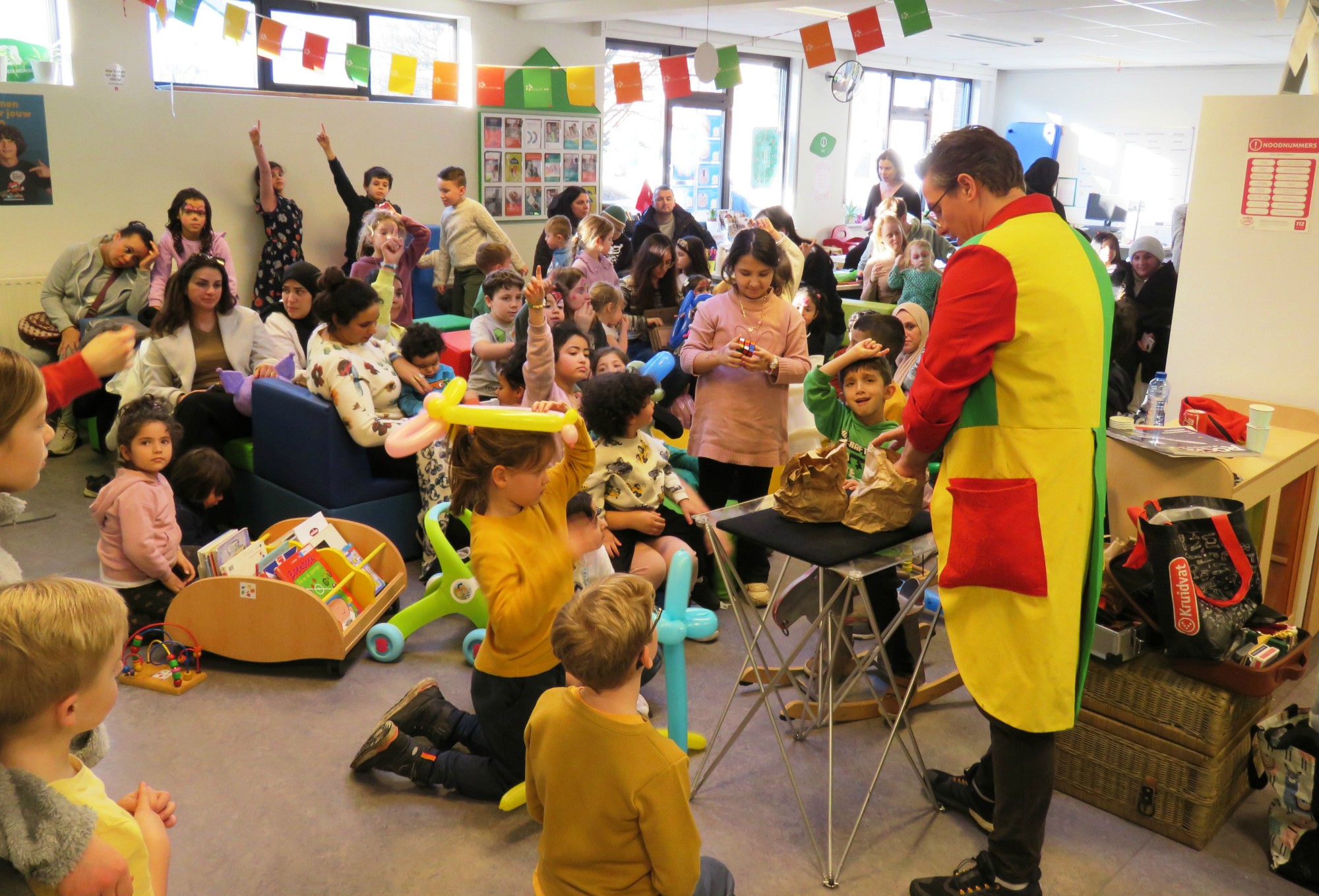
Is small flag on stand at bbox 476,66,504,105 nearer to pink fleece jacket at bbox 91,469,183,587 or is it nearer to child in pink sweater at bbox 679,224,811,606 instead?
child in pink sweater at bbox 679,224,811,606

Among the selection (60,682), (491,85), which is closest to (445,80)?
(491,85)

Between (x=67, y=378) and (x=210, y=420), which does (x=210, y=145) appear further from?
(x=67, y=378)

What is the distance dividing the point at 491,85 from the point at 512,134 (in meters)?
1.11

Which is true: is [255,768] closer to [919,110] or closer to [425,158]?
[425,158]

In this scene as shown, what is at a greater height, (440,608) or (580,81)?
(580,81)

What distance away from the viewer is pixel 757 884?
2438mm

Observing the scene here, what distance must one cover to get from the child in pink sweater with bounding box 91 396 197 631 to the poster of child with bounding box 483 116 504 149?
230 inches

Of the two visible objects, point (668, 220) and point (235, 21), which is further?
point (668, 220)

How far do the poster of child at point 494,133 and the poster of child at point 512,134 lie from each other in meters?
0.04

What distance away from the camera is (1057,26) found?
9.53 meters

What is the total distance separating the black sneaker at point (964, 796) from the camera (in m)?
2.66

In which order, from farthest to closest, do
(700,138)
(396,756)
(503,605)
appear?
(700,138), (396,756), (503,605)

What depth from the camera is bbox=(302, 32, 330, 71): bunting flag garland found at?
6.46 metres

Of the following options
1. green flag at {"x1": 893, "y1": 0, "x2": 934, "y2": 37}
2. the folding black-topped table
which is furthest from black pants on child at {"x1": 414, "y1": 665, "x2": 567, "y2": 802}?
green flag at {"x1": 893, "y1": 0, "x2": 934, "y2": 37}
